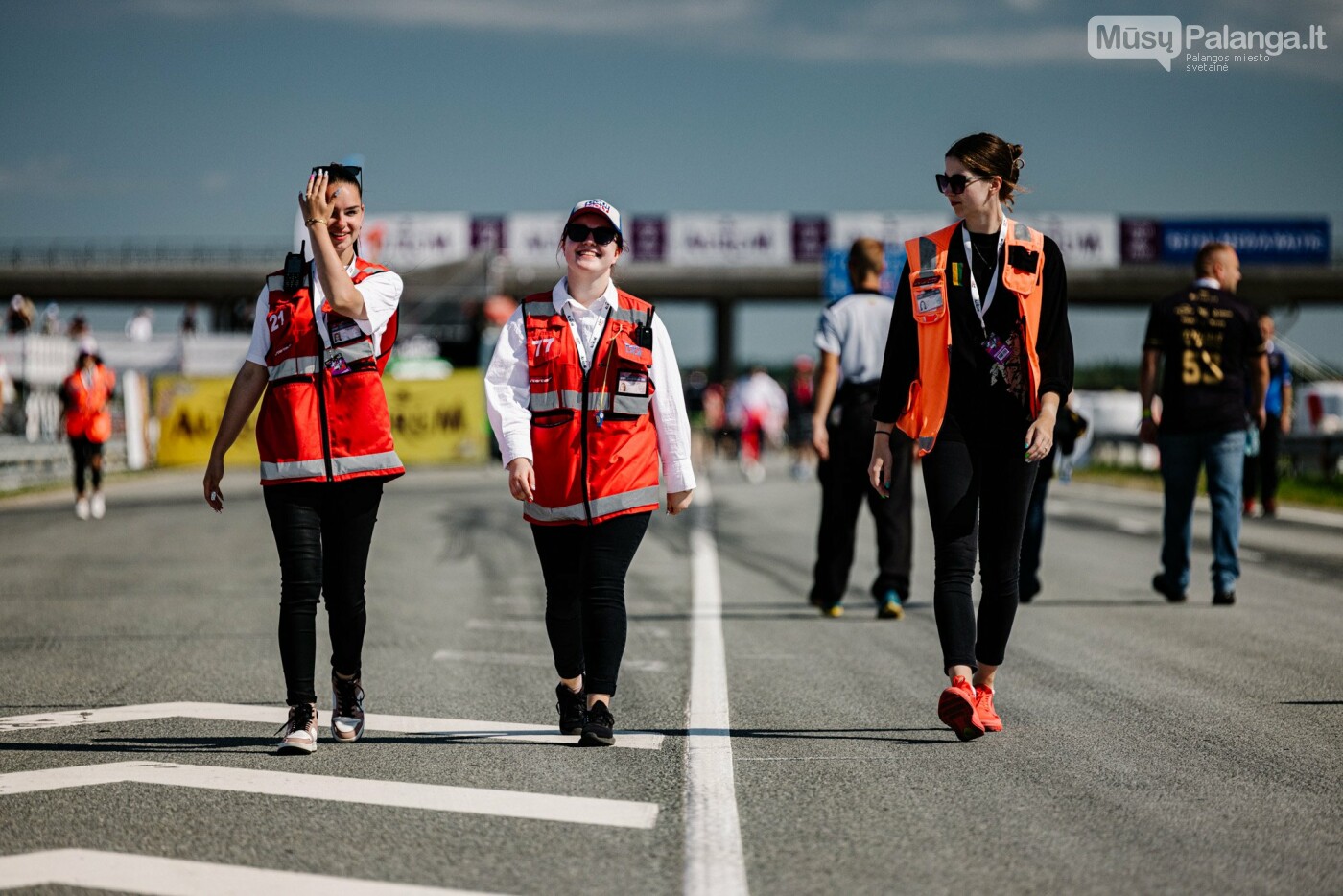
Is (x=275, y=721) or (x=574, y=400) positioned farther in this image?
(x=275, y=721)

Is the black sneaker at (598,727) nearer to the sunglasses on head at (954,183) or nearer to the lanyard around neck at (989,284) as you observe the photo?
the lanyard around neck at (989,284)

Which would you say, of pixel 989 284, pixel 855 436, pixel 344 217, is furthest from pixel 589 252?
pixel 855 436

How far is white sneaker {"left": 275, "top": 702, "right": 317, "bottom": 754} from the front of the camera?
500 cm

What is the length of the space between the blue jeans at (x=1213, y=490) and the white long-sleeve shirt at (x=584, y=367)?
4.88 meters

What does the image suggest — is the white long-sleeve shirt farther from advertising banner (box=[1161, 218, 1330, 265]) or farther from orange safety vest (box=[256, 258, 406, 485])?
advertising banner (box=[1161, 218, 1330, 265])

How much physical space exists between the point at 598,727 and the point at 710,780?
615 millimetres

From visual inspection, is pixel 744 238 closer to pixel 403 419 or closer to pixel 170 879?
pixel 403 419

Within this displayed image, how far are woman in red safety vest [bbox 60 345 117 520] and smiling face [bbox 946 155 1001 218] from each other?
45.2 feet

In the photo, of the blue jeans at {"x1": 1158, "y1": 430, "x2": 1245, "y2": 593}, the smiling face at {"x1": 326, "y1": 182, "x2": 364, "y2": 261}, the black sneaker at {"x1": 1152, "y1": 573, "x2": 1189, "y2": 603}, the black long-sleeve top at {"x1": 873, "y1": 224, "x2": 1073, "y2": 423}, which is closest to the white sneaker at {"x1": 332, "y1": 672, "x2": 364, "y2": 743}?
the smiling face at {"x1": 326, "y1": 182, "x2": 364, "y2": 261}

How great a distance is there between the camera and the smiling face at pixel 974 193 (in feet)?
17.0

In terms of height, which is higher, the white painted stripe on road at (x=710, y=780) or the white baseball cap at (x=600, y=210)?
the white baseball cap at (x=600, y=210)

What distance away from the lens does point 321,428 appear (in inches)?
201

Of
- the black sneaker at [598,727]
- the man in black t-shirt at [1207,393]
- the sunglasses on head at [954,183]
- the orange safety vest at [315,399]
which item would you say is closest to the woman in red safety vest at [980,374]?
the sunglasses on head at [954,183]

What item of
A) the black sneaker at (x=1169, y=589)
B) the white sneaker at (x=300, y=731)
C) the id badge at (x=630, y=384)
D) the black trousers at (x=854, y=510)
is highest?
the id badge at (x=630, y=384)
